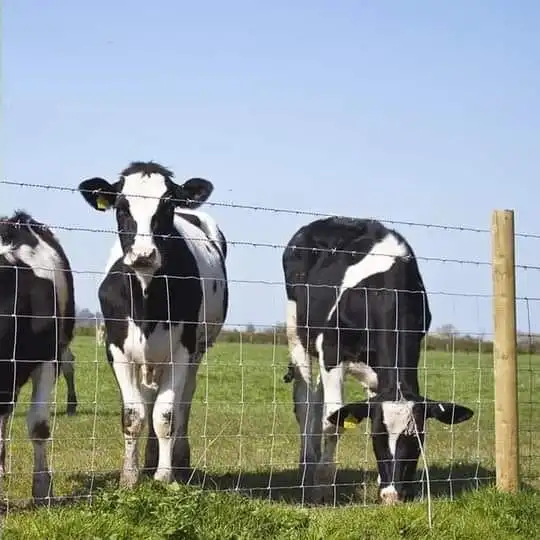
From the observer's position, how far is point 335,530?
7191 millimetres

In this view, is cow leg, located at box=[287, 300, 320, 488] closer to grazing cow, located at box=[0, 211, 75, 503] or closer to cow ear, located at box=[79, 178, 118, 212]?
cow ear, located at box=[79, 178, 118, 212]

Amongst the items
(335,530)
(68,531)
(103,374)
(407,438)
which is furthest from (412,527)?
(103,374)

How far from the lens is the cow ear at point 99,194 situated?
31.1ft

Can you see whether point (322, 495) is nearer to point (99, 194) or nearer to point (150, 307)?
→ point (150, 307)

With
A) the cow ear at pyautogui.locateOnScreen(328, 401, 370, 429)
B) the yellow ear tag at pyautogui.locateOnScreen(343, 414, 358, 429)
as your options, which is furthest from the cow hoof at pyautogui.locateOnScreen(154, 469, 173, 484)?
the yellow ear tag at pyautogui.locateOnScreen(343, 414, 358, 429)

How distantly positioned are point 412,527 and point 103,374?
18.7 meters

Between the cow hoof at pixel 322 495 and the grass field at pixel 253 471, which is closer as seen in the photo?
the grass field at pixel 253 471

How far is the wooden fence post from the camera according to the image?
28.1 feet

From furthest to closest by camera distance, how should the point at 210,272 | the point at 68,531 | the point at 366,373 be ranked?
1. the point at 210,272
2. the point at 366,373
3. the point at 68,531

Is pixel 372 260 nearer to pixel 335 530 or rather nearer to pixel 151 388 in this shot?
pixel 151 388

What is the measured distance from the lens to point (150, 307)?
936 centimetres

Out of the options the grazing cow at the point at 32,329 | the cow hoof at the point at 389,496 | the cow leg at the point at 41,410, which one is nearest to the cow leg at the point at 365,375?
the cow hoof at the point at 389,496

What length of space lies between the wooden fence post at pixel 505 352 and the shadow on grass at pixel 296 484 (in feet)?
1.64

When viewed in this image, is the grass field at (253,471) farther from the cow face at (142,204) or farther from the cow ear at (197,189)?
the cow ear at (197,189)
